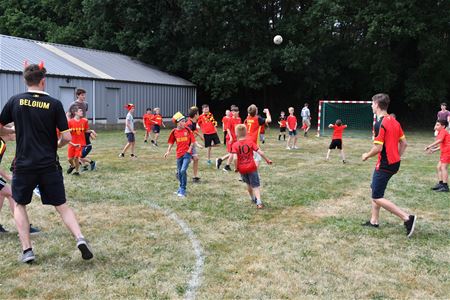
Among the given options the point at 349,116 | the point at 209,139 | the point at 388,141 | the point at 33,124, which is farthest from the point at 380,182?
the point at 349,116

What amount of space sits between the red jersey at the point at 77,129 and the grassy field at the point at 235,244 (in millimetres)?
880

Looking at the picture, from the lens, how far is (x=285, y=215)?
291 inches

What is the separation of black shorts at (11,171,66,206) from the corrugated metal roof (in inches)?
746

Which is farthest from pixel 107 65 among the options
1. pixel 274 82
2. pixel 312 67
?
pixel 312 67

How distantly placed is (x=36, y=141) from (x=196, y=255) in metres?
2.22

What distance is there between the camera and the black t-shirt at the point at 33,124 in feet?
15.5

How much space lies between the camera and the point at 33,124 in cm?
474

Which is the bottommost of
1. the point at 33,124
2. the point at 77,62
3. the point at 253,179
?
the point at 253,179

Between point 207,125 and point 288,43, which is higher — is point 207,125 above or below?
below

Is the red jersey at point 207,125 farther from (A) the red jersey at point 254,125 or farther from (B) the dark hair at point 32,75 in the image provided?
(B) the dark hair at point 32,75

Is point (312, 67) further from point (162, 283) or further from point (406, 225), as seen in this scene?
point (162, 283)

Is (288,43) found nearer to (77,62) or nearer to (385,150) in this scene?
(77,62)

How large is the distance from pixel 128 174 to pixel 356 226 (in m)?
6.11

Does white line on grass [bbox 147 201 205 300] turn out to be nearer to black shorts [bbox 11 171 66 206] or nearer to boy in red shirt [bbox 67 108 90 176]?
black shorts [bbox 11 171 66 206]
